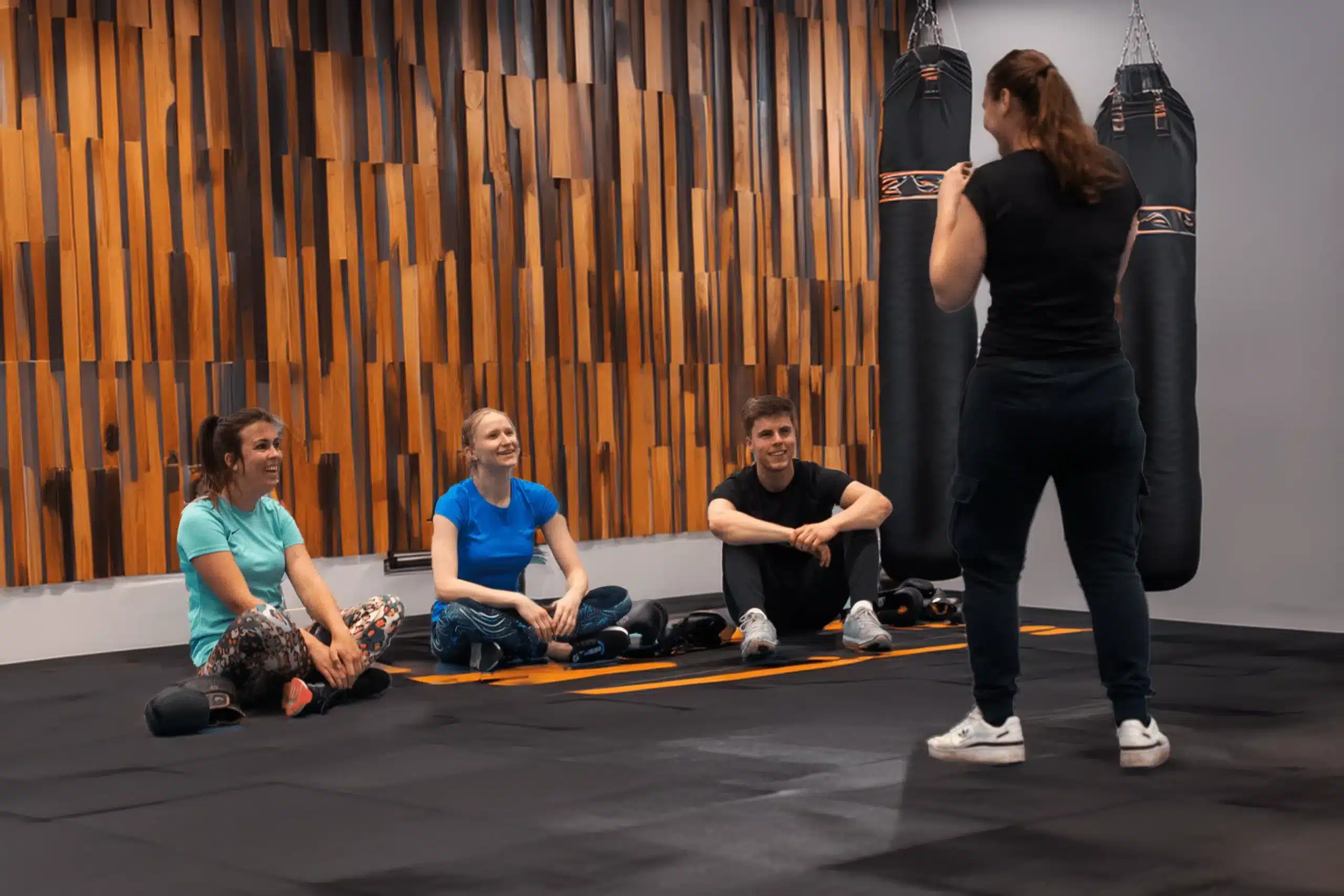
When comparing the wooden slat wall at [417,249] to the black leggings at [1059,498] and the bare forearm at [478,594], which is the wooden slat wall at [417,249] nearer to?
the bare forearm at [478,594]

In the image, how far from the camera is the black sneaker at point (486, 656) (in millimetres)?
4785

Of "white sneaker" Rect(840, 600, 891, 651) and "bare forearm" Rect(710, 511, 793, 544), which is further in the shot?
"bare forearm" Rect(710, 511, 793, 544)

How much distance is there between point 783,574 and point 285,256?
7.87 ft

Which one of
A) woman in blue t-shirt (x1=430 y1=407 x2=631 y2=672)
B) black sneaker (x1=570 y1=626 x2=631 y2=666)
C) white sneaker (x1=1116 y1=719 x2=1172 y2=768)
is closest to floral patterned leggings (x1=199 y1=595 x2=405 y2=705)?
woman in blue t-shirt (x1=430 y1=407 x2=631 y2=672)

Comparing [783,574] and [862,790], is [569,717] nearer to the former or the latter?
[862,790]

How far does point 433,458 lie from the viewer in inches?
253

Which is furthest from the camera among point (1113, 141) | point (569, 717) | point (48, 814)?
point (1113, 141)

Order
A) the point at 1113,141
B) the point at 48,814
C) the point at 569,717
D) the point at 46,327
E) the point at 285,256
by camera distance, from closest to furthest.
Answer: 1. the point at 48,814
2. the point at 569,717
3. the point at 1113,141
4. the point at 46,327
5. the point at 285,256

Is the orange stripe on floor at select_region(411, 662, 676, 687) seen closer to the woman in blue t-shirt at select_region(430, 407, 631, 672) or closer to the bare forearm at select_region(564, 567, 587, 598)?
the woman in blue t-shirt at select_region(430, 407, 631, 672)

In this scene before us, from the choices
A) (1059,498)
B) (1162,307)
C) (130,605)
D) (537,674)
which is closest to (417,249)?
(130,605)

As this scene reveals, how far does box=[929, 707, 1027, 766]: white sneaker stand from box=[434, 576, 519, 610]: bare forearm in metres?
1.91

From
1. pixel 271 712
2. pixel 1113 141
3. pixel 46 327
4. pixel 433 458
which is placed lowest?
pixel 271 712

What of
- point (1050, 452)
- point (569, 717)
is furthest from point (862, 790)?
point (569, 717)

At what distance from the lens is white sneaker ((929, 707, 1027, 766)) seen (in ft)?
10.3
